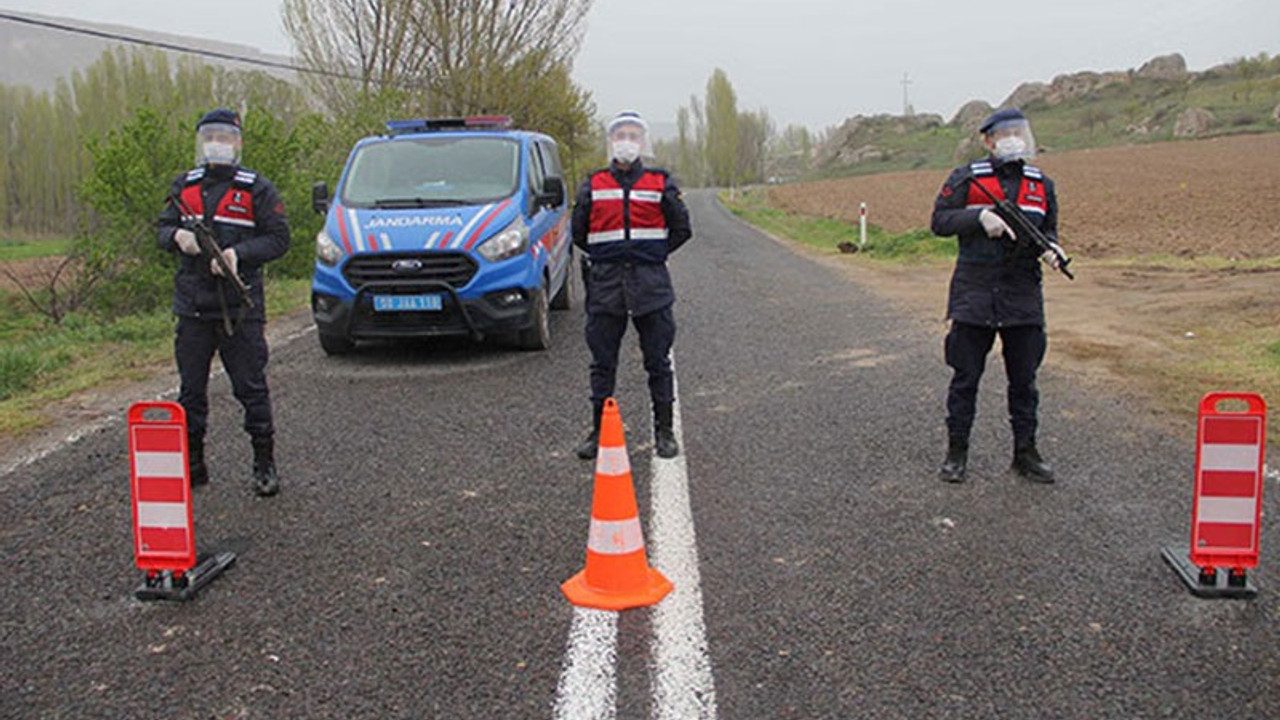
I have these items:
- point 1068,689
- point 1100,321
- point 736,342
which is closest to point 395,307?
point 736,342

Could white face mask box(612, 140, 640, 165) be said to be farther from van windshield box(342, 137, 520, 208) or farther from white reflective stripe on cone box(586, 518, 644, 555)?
van windshield box(342, 137, 520, 208)

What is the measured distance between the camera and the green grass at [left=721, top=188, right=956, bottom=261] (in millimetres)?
20891

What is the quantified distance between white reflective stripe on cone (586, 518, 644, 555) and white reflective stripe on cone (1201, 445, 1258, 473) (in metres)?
2.18

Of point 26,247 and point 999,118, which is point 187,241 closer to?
point 999,118

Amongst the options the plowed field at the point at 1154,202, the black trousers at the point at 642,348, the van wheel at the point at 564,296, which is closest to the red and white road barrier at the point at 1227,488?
the black trousers at the point at 642,348

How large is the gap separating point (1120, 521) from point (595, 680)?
9.19 ft

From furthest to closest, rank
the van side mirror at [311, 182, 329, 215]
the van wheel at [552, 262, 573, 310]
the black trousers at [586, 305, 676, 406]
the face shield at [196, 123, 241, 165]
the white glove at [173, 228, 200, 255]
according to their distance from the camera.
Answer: the van wheel at [552, 262, 573, 310] < the van side mirror at [311, 182, 329, 215] < the black trousers at [586, 305, 676, 406] < the face shield at [196, 123, 241, 165] < the white glove at [173, 228, 200, 255]

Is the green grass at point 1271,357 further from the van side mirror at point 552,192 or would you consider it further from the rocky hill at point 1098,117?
the rocky hill at point 1098,117

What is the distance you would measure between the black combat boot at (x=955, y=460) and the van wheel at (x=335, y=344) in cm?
546

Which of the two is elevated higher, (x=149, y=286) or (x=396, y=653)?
(x=149, y=286)

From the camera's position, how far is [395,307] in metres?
8.55

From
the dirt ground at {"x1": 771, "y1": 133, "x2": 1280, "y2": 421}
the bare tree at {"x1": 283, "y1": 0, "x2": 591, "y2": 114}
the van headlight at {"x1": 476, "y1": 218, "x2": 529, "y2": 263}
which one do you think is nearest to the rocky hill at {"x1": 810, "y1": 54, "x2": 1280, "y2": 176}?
the dirt ground at {"x1": 771, "y1": 133, "x2": 1280, "y2": 421}

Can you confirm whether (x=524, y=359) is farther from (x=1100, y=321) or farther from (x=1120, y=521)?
(x=1100, y=321)

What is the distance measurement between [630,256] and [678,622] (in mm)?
2775
